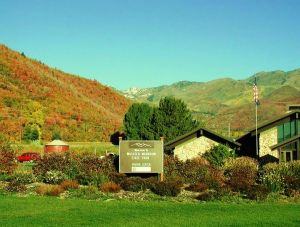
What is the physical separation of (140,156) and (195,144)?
13124 mm

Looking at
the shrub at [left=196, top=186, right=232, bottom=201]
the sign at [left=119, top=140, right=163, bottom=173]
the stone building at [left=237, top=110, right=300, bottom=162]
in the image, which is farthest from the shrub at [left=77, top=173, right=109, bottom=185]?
the stone building at [left=237, top=110, right=300, bottom=162]

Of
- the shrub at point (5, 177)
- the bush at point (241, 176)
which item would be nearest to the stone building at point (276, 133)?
the bush at point (241, 176)

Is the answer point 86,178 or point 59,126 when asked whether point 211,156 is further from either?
point 59,126

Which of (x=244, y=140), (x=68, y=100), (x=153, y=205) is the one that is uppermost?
(x=68, y=100)

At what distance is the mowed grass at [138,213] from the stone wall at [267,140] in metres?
19.1

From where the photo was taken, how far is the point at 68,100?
3583 inches

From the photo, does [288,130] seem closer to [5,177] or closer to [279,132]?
[279,132]

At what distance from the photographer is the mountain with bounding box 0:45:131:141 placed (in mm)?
73312

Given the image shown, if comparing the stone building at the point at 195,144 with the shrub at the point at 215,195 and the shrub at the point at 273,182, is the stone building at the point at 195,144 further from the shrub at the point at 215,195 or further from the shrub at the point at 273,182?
the shrub at the point at 215,195

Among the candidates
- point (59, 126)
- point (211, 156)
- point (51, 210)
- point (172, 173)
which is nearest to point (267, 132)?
point (211, 156)

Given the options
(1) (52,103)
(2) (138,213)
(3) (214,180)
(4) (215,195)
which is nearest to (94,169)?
(3) (214,180)

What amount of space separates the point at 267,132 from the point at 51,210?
25383 millimetres

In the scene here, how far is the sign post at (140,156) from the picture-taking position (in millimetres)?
29172

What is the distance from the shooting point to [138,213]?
1855cm
